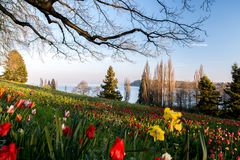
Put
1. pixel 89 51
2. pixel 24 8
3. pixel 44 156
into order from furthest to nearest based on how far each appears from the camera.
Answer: pixel 24 8, pixel 89 51, pixel 44 156

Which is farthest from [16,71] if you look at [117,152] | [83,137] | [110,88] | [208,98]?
[117,152]

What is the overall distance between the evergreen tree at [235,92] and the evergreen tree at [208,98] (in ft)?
6.58

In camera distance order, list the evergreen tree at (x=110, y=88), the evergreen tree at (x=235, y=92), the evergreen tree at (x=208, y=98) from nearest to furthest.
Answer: the evergreen tree at (x=235, y=92) < the evergreen tree at (x=208, y=98) < the evergreen tree at (x=110, y=88)

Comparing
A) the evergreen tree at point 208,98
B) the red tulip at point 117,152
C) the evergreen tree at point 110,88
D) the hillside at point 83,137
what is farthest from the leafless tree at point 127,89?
the red tulip at point 117,152

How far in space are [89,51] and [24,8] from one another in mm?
4638

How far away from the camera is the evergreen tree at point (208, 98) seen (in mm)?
34094

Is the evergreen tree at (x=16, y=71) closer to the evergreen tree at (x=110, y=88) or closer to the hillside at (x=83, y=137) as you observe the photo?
the evergreen tree at (x=110, y=88)

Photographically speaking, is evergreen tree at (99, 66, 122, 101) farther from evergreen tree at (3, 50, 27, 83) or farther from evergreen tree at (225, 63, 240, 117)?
evergreen tree at (225, 63, 240, 117)

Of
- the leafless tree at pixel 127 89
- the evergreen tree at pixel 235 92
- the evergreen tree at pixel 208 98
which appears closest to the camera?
the evergreen tree at pixel 235 92

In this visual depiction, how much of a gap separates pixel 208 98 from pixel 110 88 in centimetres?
2058

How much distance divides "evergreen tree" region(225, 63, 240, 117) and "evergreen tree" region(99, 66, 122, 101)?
21205 millimetres

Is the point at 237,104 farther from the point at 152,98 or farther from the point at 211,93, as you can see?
the point at 152,98

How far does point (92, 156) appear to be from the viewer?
162 cm

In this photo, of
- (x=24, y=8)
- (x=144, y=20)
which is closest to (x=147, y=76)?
(x=24, y=8)
